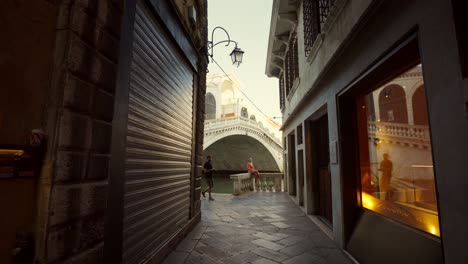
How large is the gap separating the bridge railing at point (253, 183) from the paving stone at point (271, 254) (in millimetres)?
7751

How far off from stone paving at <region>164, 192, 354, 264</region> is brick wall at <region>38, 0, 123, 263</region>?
2.14 meters

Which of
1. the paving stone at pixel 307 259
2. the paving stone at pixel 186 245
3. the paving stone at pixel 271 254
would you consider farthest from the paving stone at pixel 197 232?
the paving stone at pixel 307 259

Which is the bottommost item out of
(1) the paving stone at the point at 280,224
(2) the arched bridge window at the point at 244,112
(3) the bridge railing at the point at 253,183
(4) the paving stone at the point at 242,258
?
(1) the paving stone at the point at 280,224

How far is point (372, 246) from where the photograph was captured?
3359mm

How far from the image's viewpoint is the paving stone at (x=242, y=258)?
12.2ft

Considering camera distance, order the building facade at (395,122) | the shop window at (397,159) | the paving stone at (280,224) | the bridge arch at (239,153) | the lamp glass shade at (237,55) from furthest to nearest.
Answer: the bridge arch at (239,153) < the lamp glass shade at (237,55) < the paving stone at (280,224) < the shop window at (397,159) < the building facade at (395,122)

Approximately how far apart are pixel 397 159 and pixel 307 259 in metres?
2.35

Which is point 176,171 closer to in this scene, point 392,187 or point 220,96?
point 392,187

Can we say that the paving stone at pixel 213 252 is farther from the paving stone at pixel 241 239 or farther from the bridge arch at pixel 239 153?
the bridge arch at pixel 239 153

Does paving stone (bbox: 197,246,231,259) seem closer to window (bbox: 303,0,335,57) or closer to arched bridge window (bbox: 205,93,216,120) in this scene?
window (bbox: 303,0,335,57)

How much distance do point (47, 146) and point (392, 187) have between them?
466 cm

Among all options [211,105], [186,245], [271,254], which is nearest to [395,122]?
[271,254]

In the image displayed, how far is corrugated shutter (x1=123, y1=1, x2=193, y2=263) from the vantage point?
291cm

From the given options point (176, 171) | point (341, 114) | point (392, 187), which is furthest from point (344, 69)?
point (176, 171)
